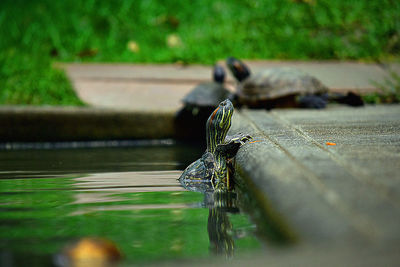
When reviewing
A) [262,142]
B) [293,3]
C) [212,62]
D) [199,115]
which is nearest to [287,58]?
[212,62]

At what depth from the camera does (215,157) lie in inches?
77.2

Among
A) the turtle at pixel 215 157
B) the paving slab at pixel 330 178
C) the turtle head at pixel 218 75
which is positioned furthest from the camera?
the turtle head at pixel 218 75

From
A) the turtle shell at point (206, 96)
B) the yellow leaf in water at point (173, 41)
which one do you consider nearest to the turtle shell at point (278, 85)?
the turtle shell at point (206, 96)

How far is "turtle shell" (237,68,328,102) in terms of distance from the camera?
3.33 meters

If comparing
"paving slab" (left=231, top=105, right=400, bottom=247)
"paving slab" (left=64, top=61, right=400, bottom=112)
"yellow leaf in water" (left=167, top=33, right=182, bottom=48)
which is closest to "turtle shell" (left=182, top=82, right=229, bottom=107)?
"paving slab" (left=64, top=61, right=400, bottom=112)

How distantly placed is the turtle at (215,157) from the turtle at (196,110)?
4.27 ft

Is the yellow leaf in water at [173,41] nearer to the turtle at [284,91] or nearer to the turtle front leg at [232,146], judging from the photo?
the turtle at [284,91]

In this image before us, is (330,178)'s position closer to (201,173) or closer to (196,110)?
(201,173)

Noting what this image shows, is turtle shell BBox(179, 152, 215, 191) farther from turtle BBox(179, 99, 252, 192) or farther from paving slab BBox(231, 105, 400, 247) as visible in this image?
paving slab BBox(231, 105, 400, 247)

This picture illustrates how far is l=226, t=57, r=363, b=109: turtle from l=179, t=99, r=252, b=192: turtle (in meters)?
1.32

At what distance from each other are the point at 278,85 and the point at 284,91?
0.20ft

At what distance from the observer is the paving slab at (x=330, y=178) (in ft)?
2.89

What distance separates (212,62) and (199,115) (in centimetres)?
160

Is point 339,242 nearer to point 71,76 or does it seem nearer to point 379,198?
point 379,198
